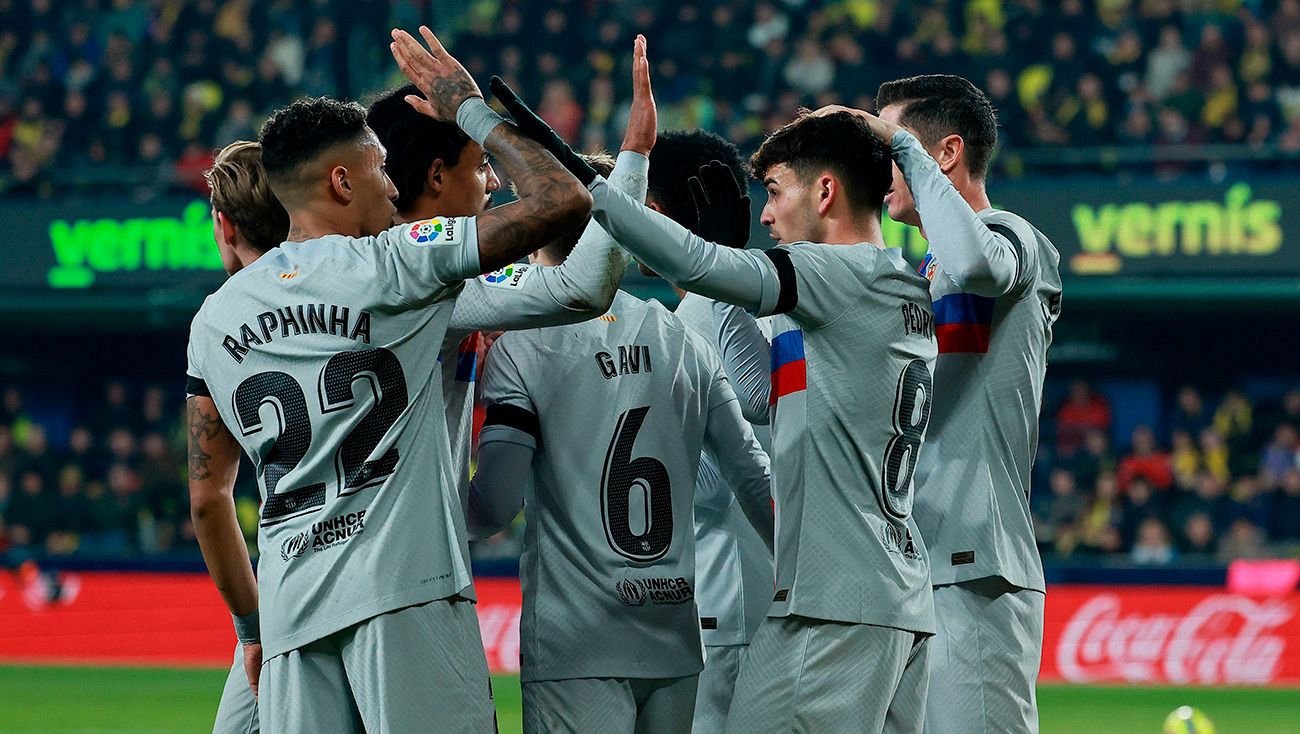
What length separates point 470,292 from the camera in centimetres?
363

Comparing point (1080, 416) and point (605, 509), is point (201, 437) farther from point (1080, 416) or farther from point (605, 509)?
point (1080, 416)

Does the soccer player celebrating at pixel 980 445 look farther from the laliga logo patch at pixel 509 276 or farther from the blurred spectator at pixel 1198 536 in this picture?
the blurred spectator at pixel 1198 536

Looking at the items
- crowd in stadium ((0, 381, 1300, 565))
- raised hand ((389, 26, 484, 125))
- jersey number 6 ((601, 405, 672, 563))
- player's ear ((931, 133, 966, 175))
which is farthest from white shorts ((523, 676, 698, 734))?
Result: crowd in stadium ((0, 381, 1300, 565))

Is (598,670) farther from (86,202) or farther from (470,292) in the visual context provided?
(86,202)

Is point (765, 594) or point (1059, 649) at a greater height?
point (765, 594)

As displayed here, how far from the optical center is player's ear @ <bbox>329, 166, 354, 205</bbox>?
3.61 meters

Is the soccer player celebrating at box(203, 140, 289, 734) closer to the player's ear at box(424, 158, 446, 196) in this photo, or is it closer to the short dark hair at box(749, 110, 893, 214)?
the player's ear at box(424, 158, 446, 196)

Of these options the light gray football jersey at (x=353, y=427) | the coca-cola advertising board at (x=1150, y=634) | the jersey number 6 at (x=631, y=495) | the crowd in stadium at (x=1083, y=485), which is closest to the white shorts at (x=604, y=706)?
the jersey number 6 at (x=631, y=495)

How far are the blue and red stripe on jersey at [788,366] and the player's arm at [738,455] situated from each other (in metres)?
0.33

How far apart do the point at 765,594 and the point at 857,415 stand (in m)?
0.90

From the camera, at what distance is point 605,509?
3.91 metres

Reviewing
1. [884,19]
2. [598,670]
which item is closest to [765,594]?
[598,670]

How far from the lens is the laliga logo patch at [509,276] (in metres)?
3.58

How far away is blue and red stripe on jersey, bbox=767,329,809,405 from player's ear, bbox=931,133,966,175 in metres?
0.85
